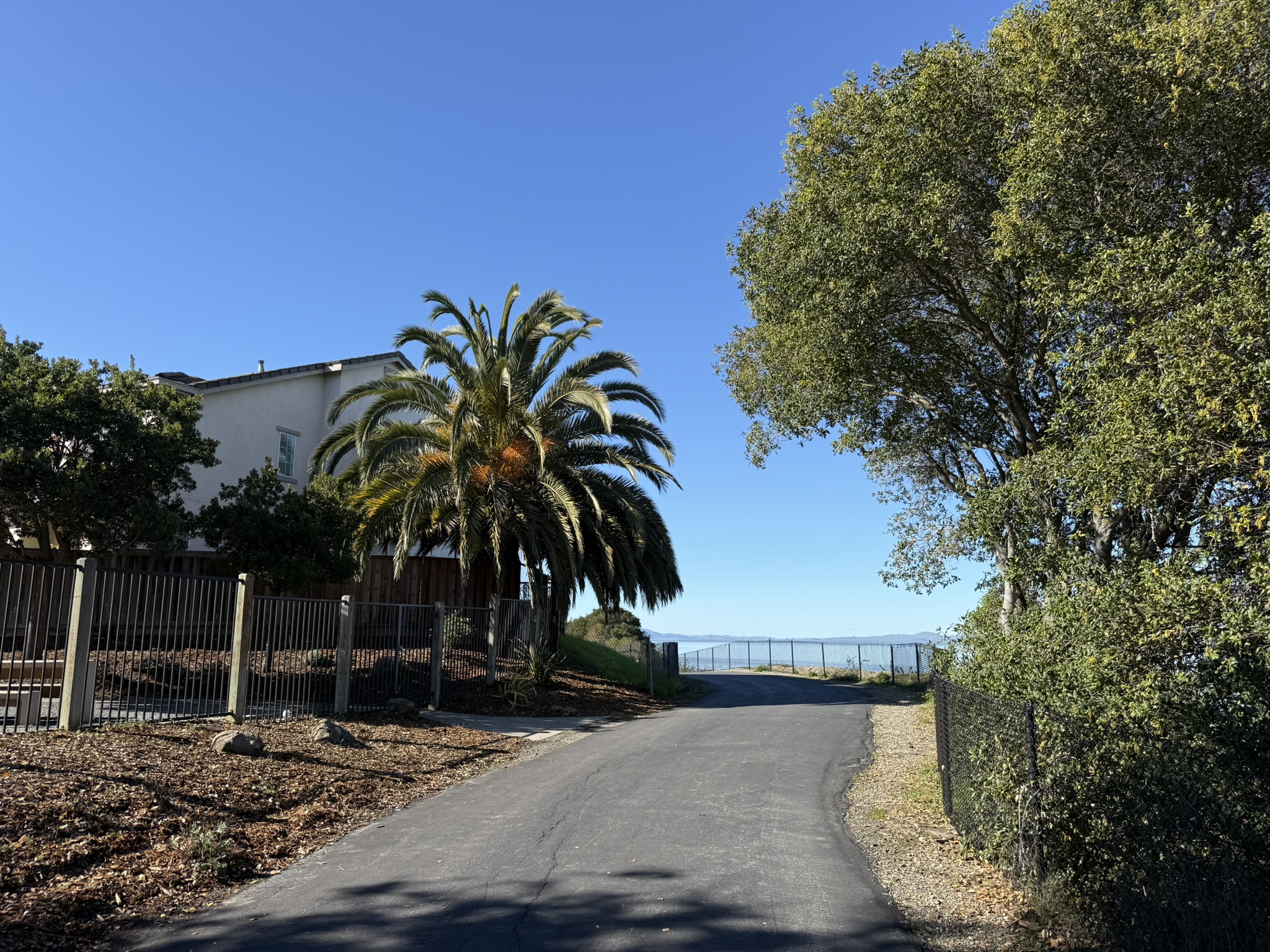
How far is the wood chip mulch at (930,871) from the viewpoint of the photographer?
17.9 feet

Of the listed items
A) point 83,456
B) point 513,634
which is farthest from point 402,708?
point 83,456

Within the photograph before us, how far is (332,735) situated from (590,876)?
6.20m

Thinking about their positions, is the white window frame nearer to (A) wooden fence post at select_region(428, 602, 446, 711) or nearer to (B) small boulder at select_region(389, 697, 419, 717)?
(A) wooden fence post at select_region(428, 602, 446, 711)

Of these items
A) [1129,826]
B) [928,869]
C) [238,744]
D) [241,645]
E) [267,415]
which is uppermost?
[267,415]

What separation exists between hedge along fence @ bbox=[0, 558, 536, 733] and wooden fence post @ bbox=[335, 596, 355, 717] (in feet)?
0.06

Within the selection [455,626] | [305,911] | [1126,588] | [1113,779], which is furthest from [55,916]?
[455,626]

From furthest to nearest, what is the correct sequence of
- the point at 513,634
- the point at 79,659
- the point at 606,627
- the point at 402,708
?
1. the point at 606,627
2. the point at 513,634
3. the point at 402,708
4. the point at 79,659

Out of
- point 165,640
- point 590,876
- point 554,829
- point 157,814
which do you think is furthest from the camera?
point 165,640

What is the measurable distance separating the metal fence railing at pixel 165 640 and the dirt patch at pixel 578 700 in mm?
5473

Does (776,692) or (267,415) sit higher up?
(267,415)

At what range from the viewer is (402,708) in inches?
589

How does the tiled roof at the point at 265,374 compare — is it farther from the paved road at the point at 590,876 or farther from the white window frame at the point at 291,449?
the paved road at the point at 590,876

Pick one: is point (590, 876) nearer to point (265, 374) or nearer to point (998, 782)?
point (998, 782)

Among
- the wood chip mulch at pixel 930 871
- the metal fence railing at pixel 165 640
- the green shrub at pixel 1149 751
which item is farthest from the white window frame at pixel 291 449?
the green shrub at pixel 1149 751
